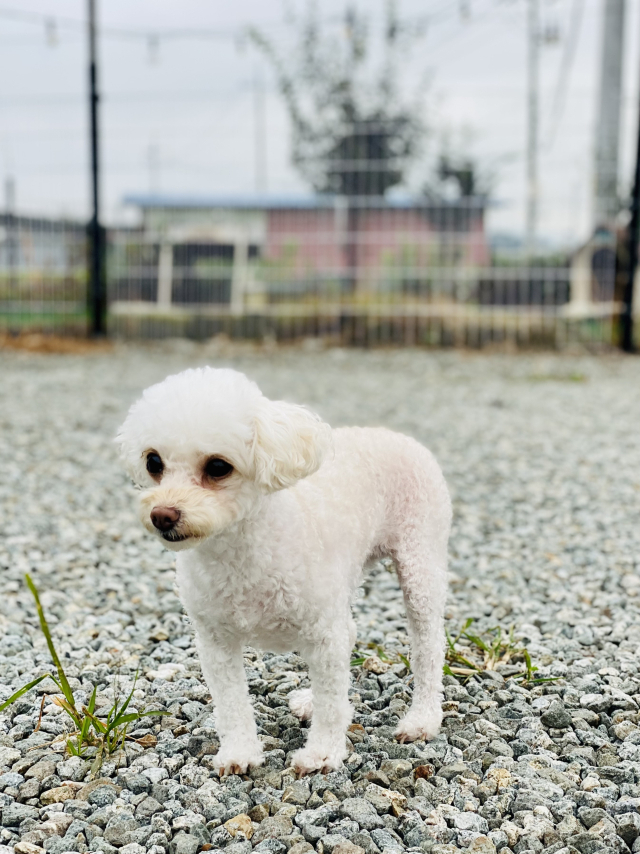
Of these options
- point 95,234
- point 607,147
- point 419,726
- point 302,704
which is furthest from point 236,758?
point 607,147

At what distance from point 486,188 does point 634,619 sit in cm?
881

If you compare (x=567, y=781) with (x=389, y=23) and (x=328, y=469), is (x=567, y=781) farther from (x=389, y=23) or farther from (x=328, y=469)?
(x=389, y=23)

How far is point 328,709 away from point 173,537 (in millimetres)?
612

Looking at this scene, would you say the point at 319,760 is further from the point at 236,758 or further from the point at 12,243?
the point at 12,243

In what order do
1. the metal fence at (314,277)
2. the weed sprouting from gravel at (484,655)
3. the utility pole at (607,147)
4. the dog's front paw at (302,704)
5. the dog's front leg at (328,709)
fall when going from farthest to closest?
the metal fence at (314,277) < the utility pole at (607,147) < the weed sprouting from gravel at (484,655) < the dog's front paw at (302,704) < the dog's front leg at (328,709)

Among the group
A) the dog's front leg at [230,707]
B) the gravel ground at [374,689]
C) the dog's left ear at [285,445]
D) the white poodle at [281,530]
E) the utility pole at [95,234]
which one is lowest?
the gravel ground at [374,689]

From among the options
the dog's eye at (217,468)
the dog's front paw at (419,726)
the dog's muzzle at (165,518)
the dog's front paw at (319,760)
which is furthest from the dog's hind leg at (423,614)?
the dog's muzzle at (165,518)

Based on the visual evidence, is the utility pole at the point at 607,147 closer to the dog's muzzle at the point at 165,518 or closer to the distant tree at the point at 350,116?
the distant tree at the point at 350,116

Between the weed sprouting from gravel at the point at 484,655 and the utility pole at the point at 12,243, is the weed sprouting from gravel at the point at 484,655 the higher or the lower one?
the lower one

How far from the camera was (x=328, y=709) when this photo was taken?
79.2 inches

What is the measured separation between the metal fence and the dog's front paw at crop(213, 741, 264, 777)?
9.34 metres

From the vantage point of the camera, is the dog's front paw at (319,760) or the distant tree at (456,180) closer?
the dog's front paw at (319,760)

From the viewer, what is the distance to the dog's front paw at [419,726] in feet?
7.09

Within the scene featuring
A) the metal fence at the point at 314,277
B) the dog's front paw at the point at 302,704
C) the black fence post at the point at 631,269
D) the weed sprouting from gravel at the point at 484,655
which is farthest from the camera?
the metal fence at the point at 314,277
